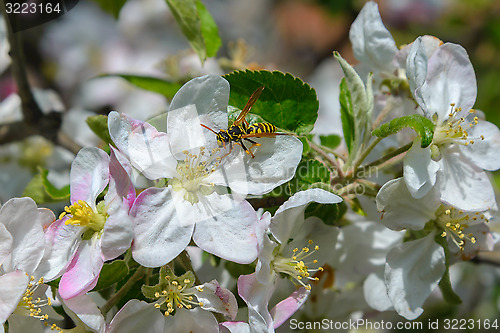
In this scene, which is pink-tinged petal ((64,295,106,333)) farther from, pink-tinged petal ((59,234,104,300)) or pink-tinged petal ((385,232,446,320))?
pink-tinged petal ((385,232,446,320))

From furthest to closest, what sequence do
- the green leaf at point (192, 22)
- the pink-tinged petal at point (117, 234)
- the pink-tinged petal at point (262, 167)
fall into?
the green leaf at point (192, 22) → the pink-tinged petal at point (262, 167) → the pink-tinged petal at point (117, 234)

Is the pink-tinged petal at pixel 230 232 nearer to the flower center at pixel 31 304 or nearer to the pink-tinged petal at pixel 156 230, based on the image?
the pink-tinged petal at pixel 156 230

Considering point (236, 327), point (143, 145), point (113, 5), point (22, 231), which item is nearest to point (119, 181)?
point (143, 145)

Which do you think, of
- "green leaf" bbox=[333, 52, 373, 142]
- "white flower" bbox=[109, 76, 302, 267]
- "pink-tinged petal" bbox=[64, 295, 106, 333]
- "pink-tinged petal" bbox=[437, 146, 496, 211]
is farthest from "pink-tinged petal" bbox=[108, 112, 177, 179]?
"pink-tinged petal" bbox=[437, 146, 496, 211]

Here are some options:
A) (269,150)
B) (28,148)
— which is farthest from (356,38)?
(28,148)

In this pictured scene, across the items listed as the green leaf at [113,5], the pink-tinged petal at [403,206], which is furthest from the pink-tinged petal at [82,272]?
the green leaf at [113,5]
